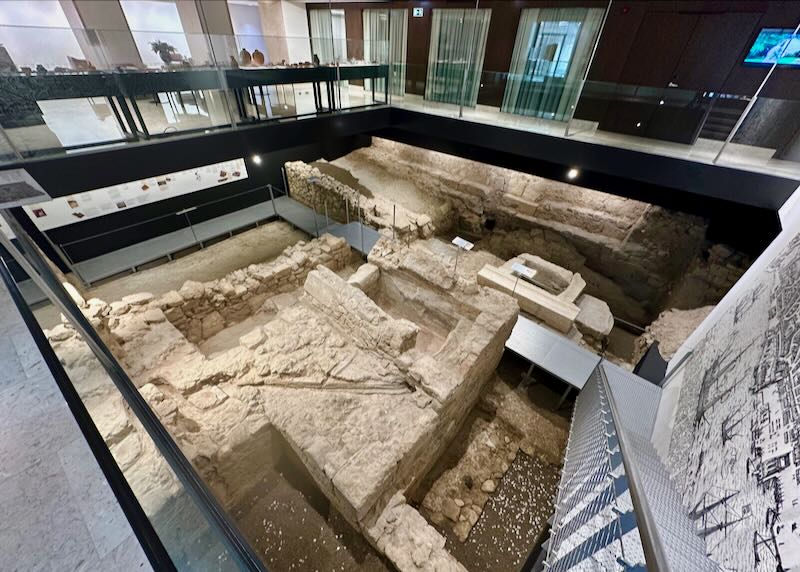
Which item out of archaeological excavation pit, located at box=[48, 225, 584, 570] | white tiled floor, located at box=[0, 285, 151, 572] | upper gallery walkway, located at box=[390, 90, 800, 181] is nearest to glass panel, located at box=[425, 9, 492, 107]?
upper gallery walkway, located at box=[390, 90, 800, 181]

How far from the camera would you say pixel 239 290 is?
611 centimetres

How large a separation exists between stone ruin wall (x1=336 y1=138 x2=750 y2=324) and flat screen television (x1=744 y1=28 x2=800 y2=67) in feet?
9.77

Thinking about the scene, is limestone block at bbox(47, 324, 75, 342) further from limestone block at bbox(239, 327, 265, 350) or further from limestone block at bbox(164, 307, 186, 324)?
limestone block at bbox(164, 307, 186, 324)

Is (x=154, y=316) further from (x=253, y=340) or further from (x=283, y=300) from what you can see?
(x=283, y=300)

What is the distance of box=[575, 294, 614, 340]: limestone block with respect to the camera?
683cm

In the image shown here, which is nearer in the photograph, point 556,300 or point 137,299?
point 137,299

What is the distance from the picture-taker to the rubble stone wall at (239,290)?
5.67m

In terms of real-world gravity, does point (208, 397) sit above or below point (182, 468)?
below

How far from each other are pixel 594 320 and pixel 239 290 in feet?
24.3

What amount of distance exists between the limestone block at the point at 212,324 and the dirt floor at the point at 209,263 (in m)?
1.39

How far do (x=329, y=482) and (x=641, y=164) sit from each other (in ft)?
22.5

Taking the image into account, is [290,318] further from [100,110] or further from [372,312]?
[100,110]

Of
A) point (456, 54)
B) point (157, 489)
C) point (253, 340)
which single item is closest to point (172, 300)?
point (253, 340)

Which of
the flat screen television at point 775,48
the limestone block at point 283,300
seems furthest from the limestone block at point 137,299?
the flat screen television at point 775,48
